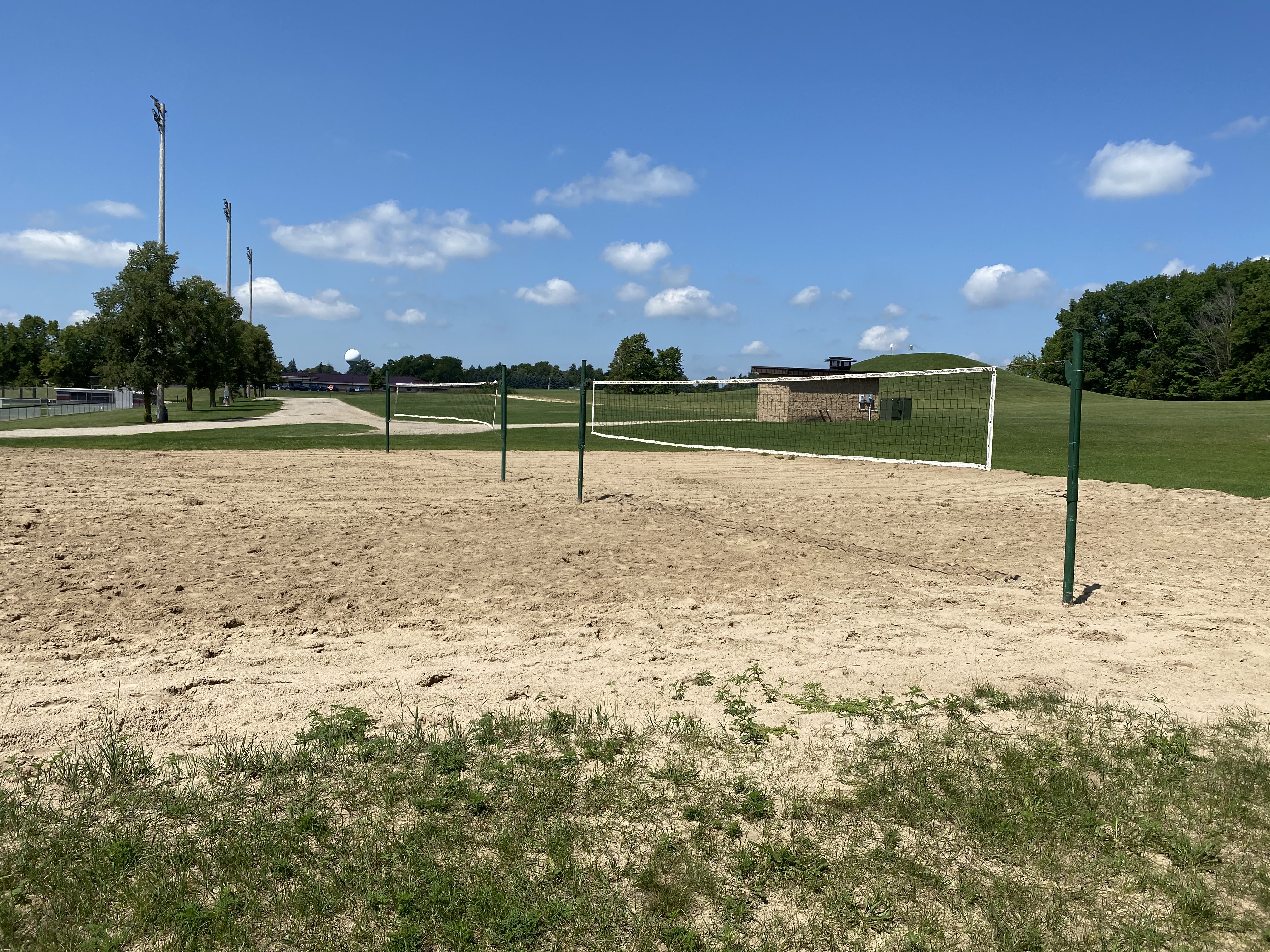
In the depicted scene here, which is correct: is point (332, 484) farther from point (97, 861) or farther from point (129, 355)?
point (129, 355)

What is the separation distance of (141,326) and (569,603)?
33.5m

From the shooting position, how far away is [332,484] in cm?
1280

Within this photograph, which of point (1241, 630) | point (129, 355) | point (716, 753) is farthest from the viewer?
point (129, 355)

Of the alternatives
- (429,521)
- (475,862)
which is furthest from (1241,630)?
(429,521)

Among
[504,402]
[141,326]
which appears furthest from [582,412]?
[141,326]

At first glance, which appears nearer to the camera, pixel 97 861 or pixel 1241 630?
pixel 97 861

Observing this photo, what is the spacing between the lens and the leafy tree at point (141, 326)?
3216 cm

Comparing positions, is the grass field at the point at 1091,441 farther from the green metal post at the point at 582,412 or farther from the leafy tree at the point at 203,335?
the green metal post at the point at 582,412

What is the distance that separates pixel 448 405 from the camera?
2046 inches

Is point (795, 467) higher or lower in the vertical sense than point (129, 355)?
lower

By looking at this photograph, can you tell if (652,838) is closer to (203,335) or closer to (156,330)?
(156,330)

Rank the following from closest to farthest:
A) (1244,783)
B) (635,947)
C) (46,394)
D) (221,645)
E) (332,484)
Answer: (635,947), (1244,783), (221,645), (332,484), (46,394)

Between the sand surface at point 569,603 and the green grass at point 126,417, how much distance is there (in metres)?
23.9

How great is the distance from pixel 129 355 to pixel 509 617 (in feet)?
111
